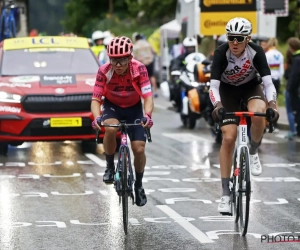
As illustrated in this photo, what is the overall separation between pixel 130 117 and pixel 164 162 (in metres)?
5.03

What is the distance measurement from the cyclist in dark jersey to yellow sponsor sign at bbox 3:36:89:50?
314 inches

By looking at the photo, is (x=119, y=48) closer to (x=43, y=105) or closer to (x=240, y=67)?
(x=240, y=67)

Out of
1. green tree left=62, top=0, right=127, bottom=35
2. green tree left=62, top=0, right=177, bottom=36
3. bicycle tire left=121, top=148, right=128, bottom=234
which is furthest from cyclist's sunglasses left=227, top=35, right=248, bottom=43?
green tree left=62, top=0, right=127, bottom=35

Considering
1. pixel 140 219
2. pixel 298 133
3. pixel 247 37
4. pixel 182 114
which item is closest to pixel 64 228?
pixel 140 219

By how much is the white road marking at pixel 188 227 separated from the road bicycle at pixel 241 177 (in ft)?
1.17

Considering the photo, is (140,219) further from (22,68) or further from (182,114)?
(182,114)

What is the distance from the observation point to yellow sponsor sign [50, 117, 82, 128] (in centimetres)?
1611

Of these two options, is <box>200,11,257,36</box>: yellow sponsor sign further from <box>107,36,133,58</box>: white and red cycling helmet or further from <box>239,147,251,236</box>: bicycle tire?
<box>239,147,251,236</box>: bicycle tire

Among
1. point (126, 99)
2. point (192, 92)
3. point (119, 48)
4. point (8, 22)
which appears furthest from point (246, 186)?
point (8, 22)

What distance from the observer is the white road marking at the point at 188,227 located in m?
9.45

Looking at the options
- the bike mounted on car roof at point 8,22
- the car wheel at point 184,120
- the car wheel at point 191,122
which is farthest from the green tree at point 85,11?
the car wheel at point 191,122

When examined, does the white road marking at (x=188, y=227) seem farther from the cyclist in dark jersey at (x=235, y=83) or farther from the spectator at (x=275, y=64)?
the spectator at (x=275, y=64)

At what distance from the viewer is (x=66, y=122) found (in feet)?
53.0

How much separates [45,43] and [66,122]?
227 centimetres
